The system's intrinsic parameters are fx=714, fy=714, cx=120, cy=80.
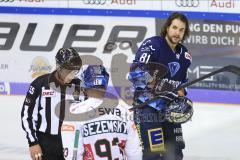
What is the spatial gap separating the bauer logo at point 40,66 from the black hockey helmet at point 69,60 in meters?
5.06

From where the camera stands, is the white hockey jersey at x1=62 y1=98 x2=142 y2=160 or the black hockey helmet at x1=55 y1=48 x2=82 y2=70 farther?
the black hockey helmet at x1=55 y1=48 x2=82 y2=70

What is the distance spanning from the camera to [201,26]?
8.81 metres

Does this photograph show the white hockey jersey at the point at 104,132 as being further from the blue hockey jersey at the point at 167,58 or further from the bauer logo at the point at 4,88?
the bauer logo at the point at 4,88

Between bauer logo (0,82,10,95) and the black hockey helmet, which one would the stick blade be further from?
bauer logo (0,82,10,95)

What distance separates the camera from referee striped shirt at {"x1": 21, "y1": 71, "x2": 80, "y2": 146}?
4152 mm

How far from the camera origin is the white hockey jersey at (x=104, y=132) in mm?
3260

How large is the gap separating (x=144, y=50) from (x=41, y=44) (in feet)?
15.6

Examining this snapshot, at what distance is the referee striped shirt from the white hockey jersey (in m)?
0.77

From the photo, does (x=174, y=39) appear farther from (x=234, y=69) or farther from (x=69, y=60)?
(x=234, y=69)

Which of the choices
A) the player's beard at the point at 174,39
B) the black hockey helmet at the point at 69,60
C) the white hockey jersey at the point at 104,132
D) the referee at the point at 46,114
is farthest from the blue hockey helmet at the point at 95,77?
the player's beard at the point at 174,39

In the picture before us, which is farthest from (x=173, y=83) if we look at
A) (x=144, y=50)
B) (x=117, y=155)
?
(x=117, y=155)

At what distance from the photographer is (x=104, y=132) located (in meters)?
3.26

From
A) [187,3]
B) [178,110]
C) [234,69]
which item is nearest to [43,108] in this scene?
[178,110]

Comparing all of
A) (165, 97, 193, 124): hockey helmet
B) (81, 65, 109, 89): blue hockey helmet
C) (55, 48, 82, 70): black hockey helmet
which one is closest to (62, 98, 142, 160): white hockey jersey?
(81, 65, 109, 89): blue hockey helmet
